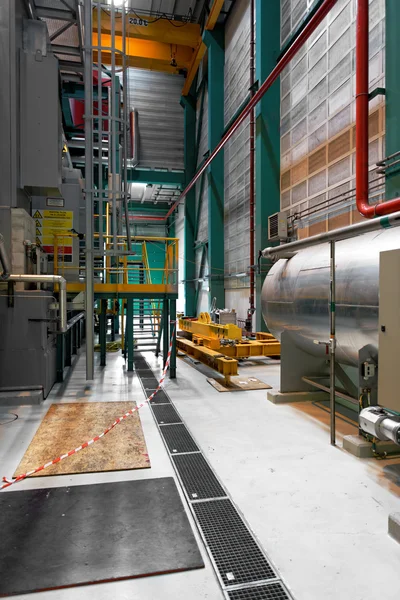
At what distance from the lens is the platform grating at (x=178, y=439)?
4039 mm

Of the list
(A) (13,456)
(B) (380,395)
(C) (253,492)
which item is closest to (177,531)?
(C) (253,492)

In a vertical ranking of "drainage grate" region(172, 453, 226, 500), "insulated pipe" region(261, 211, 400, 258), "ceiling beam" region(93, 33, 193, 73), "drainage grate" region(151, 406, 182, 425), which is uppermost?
"ceiling beam" region(93, 33, 193, 73)

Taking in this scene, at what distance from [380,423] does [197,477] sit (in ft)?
5.27

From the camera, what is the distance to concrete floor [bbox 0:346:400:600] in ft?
7.04

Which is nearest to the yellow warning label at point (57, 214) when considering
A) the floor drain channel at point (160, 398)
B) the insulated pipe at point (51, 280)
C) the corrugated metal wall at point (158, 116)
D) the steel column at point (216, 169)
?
the insulated pipe at point (51, 280)

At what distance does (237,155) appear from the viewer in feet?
46.2

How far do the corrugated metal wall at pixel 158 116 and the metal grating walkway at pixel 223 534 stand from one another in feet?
55.5

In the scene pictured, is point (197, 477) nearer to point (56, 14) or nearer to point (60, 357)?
point (60, 357)

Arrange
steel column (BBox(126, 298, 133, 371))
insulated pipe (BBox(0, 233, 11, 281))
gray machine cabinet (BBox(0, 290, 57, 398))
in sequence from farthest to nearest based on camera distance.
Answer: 1. steel column (BBox(126, 298, 133, 371))
2. gray machine cabinet (BBox(0, 290, 57, 398))
3. insulated pipe (BBox(0, 233, 11, 281))

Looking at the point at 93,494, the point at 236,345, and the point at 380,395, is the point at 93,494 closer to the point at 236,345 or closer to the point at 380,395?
the point at 380,395

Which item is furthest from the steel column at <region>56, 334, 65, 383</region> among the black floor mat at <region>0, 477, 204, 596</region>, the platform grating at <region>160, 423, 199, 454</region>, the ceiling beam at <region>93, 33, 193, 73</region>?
the ceiling beam at <region>93, 33, 193, 73</region>

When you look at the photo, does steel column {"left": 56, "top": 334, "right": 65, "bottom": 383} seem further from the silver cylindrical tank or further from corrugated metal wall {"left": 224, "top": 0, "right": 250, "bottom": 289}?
corrugated metal wall {"left": 224, "top": 0, "right": 250, "bottom": 289}

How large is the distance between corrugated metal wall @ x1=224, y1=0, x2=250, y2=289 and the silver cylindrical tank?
7.18 meters

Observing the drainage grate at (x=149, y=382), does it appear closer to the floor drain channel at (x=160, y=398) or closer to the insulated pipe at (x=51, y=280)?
the floor drain channel at (x=160, y=398)
